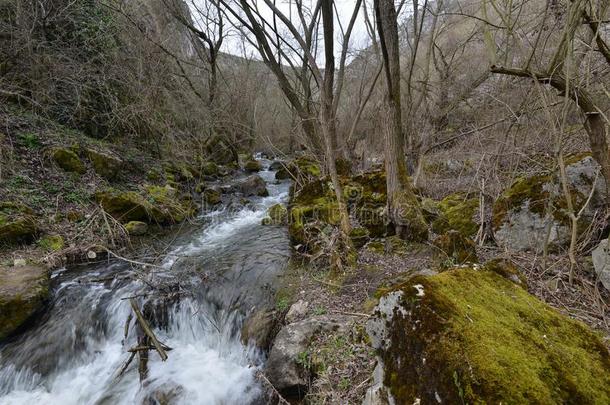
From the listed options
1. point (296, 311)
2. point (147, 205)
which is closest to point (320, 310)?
point (296, 311)

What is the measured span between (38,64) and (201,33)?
619 centimetres

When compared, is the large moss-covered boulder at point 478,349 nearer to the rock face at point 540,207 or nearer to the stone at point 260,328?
the stone at point 260,328

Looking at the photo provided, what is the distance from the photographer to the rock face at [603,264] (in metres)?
2.92

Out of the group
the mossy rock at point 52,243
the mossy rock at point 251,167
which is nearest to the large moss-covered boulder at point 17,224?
the mossy rock at point 52,243

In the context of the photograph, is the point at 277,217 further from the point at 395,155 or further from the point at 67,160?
the point at 67,160

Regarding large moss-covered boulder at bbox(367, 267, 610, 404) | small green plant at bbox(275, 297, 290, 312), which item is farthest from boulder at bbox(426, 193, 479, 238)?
large moss-covered boulder at bbox(367, 267, 610, 404)

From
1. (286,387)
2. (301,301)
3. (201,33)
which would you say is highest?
(201,33)

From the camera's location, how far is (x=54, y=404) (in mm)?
3371

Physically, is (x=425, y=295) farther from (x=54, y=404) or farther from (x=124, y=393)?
(x=54, y=404)

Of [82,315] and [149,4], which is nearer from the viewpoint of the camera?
[82,315]

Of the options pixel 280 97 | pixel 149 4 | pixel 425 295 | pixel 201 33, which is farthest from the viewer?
pixel 280 97

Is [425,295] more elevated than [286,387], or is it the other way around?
[425,295]

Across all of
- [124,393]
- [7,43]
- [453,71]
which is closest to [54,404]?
[124,393]

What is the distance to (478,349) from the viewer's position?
5.01 ft
